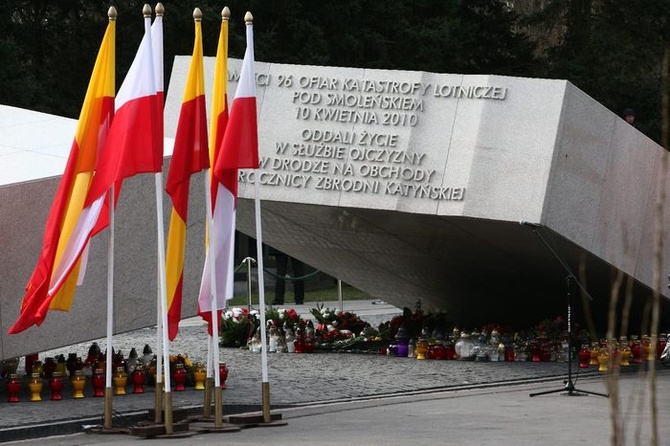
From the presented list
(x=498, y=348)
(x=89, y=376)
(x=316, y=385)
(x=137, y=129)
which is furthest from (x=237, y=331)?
(x=137, y=129)

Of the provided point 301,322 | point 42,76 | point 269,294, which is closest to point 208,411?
point 301,322

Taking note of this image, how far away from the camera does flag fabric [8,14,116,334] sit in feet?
32.0

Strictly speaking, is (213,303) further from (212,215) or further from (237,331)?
(237,331)

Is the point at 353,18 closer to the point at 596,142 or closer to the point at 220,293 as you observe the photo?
the point at 596,142

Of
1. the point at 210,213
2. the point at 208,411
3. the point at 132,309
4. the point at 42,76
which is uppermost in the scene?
the point at 42,76

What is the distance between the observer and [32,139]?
42.0ft

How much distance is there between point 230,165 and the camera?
10.0 meters

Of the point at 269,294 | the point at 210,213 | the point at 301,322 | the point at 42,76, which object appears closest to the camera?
the point at 210,213

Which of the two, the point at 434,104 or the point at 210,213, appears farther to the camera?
the point at 434,104

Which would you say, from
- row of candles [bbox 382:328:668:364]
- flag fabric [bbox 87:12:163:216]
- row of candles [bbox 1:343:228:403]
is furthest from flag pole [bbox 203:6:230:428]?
row of candles [bbox 382:328:668:364]

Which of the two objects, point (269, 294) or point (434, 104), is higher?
point (434, 104)

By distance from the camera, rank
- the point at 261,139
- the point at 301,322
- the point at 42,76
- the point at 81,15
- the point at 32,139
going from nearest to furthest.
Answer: the point at 32,139 → the point at 261,139 → the point at 301,322 → the point at 42,76 → the point at 81,15

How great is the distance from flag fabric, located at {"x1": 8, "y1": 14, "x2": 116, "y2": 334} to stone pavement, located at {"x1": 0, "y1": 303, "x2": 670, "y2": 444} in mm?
941

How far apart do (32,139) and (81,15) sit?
21.5m
